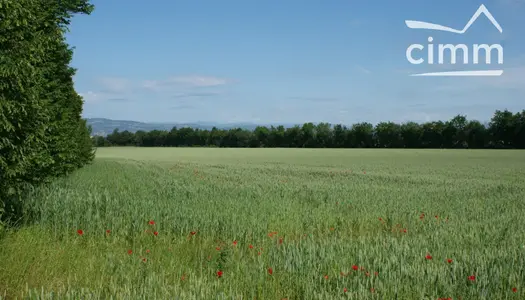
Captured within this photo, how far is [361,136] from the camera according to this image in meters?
102

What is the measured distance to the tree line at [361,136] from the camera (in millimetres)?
85250

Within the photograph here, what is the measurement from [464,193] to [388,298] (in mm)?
14469

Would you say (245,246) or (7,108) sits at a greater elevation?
A: (7,108)

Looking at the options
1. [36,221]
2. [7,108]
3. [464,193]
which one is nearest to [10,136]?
[7,108]

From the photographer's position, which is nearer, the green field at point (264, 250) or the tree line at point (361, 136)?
the green field at point (264, 250)

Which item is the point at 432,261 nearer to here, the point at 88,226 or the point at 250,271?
the point at 250,271

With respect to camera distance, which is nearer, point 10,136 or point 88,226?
point 10,136

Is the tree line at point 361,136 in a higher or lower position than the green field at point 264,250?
higher

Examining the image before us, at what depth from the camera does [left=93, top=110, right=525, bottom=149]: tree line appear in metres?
85.2

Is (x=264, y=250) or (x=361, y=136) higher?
(x=361, y=136)

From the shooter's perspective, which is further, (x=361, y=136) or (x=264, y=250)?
(x=361, y=136)

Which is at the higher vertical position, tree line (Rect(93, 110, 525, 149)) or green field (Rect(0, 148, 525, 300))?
tree line (Rect(93, 110, 525, 149))

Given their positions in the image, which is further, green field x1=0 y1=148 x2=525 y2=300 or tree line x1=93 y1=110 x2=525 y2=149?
tree line x1=93 y1=110 x2=525 y2=149

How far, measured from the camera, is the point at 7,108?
816 cm
